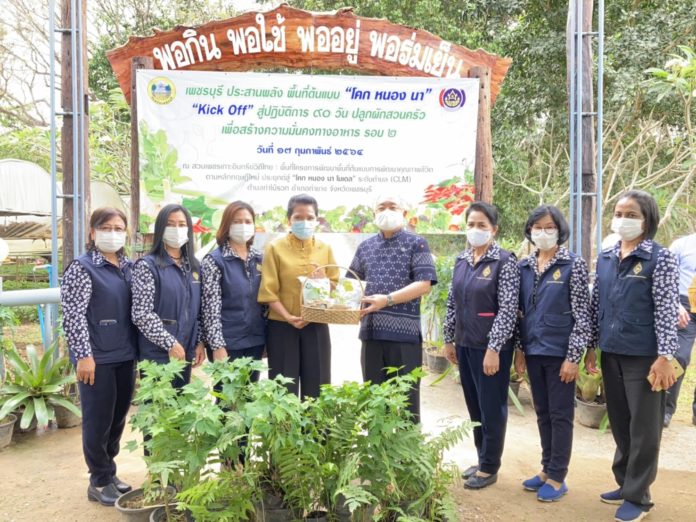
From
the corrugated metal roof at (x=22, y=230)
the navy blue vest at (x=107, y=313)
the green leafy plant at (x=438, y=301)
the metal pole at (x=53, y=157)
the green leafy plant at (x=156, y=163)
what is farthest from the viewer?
the corrugated metal roof at (x=22, y=230)

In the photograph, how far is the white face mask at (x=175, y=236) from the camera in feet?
12.3

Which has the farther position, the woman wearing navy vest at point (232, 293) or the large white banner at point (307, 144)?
the large white banner at point (307, 144)

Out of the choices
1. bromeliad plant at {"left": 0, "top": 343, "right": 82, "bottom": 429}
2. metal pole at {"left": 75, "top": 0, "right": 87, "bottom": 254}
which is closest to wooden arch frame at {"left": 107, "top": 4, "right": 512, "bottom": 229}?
metal pole at {"left": 75, "top": 0, "right": 87, "bottom": 254}

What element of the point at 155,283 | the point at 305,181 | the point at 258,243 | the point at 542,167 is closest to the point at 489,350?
the point at 155,283

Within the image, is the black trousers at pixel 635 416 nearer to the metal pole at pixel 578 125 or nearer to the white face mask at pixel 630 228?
the white face mask at pixel 630 228

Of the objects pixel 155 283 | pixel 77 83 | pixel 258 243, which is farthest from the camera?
pixel 258 243

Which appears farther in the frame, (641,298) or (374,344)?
(374,344)

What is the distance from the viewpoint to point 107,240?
369 centimetres

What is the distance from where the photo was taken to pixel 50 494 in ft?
13.4

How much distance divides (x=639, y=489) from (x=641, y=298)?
1.07 meters

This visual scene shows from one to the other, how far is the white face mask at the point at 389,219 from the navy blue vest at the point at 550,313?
0.87 m

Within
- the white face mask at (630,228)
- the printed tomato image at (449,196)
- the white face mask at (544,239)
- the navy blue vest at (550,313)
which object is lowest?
the navy blue vest at (550,313)

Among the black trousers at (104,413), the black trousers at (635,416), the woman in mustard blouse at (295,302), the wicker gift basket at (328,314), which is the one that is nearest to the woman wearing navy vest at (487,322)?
the black trousers at (635,416)

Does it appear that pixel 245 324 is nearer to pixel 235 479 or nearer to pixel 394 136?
pixel 235 479
